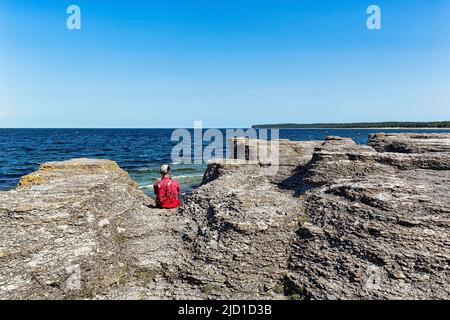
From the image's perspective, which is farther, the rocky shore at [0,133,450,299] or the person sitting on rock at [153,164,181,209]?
the person sitting on rock at [153,164,181,209]

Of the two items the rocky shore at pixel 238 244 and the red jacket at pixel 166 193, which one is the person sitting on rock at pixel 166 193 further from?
the rocky shore at pixel 238 244

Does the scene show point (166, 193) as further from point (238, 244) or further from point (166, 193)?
point (238, 244)

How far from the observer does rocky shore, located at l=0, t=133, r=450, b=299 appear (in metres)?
9.10

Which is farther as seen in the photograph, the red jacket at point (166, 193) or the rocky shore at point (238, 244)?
the red jacket at point (166, 193)

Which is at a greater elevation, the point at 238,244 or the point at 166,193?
the point at 166,193

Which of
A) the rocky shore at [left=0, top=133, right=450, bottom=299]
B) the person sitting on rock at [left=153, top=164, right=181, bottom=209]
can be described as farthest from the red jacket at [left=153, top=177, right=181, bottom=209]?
→ the rocky shore at [left=0, top=133, right=450, bottom=299]

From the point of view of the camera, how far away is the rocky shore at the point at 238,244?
29.9 feet

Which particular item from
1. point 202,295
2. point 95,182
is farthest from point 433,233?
point 95,182

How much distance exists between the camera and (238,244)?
34.2 feet

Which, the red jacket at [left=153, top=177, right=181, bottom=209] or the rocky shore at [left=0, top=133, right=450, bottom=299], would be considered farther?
the red jacket at [left=153, top=177, right=181, bottom=209]

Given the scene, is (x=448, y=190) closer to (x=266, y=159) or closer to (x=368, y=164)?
(x=368, y=164)

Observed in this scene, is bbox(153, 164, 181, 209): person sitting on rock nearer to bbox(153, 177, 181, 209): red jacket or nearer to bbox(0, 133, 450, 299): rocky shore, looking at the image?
bbox(153, 177, 181, 209): red jacket

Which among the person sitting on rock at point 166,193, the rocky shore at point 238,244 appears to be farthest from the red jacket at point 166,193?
the rocky shore at point 238,244

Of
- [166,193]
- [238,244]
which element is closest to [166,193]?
[166,193]
